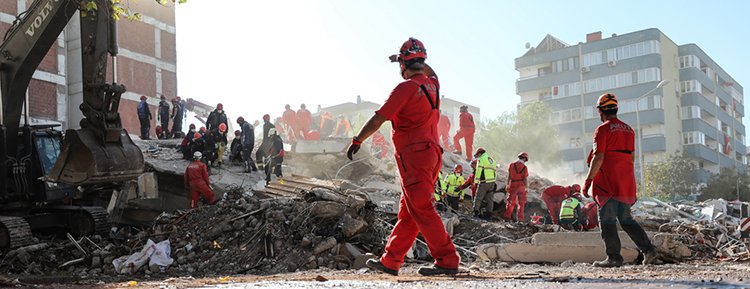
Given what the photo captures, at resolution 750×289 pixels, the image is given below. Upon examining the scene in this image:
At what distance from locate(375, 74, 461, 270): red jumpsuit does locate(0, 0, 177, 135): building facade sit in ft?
79.4

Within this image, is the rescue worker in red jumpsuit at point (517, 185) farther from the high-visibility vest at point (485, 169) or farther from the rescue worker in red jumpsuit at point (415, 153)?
the rescue worker in red jumpsuit at point (415, 153)

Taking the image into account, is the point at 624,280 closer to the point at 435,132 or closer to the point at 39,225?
the point at 435,132

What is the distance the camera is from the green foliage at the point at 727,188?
5178 centimetres

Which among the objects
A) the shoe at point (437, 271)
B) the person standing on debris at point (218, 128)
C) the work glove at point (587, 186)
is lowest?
the shoe at point (437, 271)

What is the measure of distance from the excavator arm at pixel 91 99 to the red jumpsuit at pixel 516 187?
26.8 ft

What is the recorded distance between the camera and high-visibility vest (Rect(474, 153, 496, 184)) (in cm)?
1619

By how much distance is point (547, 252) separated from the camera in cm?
956

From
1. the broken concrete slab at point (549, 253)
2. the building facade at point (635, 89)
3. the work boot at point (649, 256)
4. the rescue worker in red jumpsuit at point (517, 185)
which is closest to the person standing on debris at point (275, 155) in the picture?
the rescue worker in red jumpsuit at point (517, 185)

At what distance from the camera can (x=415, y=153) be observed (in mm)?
6133

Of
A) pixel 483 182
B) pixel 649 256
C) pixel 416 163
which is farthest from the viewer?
pixel 483 182

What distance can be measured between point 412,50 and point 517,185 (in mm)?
10694

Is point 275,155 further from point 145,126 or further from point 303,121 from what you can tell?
point 145,126

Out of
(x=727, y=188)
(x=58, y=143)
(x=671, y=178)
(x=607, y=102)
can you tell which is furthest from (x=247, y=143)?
(x=727, y=188)

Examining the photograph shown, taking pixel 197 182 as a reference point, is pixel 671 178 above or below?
below
